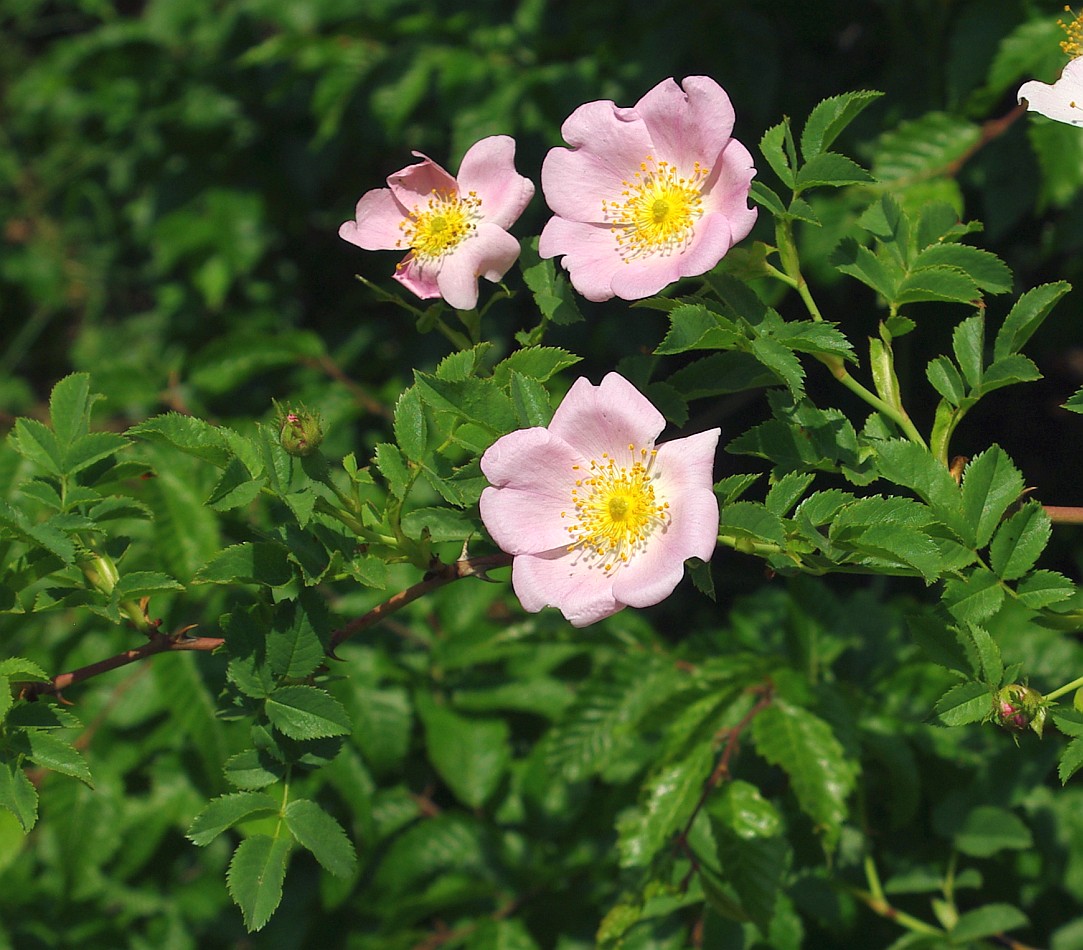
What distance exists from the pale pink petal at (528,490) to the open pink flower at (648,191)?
0.50 ft

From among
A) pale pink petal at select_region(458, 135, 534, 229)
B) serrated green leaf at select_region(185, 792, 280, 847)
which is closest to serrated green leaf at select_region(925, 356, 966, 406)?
pale pink petal at select_region(458, 135, 534, 229)

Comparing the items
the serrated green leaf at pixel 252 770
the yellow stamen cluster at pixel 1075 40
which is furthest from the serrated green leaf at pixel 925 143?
the serrated green leaf at pixel 252 770

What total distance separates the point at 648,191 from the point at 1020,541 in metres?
0.50

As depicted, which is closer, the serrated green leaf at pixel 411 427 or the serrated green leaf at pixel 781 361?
the serrated green leaf at pixel 781 361

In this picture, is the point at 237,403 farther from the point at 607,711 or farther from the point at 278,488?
the point at 278,488

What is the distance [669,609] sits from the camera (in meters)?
2.78

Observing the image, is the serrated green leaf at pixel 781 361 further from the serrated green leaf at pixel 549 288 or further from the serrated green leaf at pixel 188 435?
the serrated green leaf at pixel 188 435

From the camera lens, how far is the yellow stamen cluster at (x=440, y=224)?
1180 millimetres

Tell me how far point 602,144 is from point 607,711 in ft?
2.95

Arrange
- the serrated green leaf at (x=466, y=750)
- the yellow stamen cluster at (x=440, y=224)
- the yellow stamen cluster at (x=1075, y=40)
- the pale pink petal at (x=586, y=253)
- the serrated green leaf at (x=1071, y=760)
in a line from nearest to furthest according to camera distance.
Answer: the serrated green leaf at (x=1071, y=760)
the pale pink petal at (x=586, y=253)
the yellow stamen cluster at (x=440, y=224)
the yellow stamen cluster at (x=1075, y=40)
the serrated green leaf at (x=466, y=750)

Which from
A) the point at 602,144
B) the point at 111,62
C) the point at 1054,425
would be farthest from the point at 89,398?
the point at 1054,425

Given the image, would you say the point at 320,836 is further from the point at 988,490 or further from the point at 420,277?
the point at 988,490

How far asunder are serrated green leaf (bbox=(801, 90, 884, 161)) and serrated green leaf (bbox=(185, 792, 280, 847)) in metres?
0.82

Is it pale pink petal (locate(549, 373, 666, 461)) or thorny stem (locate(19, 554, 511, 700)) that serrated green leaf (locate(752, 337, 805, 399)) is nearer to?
pale pink petal (locate(549, 373, 666, 461))
